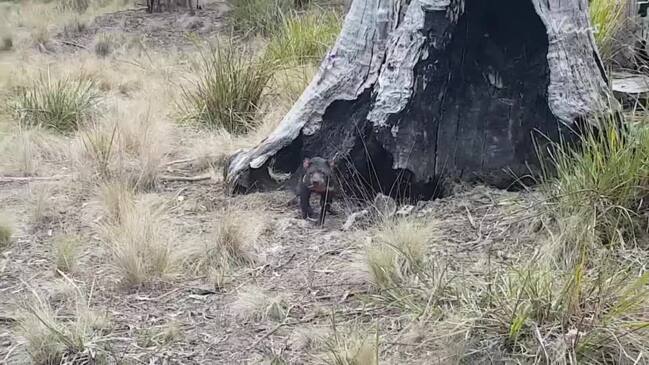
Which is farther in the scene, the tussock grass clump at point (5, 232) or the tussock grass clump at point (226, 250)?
the tussock grass clump at point (5, 232)

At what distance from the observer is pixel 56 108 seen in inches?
299

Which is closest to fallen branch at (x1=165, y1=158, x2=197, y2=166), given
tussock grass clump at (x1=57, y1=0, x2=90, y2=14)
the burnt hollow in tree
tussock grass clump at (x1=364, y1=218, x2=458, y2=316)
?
the burnt hollow in tree

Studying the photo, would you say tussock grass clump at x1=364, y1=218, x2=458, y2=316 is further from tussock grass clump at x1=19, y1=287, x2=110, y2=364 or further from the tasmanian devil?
tussock grass clump at x1=19, y1=287, x2=110, y2=364

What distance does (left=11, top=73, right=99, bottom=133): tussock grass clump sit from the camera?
7.52 meters

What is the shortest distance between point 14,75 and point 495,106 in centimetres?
706

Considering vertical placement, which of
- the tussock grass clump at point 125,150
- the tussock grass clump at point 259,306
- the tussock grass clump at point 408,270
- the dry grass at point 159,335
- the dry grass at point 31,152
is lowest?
the dry grass at point 31,152

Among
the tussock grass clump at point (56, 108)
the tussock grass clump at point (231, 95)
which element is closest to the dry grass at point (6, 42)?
the tussock grass clump at point (56, 108)

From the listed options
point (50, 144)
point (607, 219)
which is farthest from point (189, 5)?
point (607, 219)

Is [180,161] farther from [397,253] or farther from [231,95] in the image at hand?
[397,253]

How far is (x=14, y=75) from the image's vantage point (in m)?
10.4

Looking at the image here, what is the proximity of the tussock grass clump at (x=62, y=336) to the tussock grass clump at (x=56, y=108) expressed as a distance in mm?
4026

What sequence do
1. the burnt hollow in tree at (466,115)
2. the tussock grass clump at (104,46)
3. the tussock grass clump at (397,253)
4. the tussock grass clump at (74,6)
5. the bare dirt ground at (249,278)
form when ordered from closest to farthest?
the bare dirt ground at (249,278)
the tussock grass clump at (397,253)
the burnt hollow in tree at (466,115)
the tussock grass clump at (104,46)
the tussock grass clump at (74,6)

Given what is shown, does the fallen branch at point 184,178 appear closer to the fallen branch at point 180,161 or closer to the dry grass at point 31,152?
the fallen branch at point 180,161

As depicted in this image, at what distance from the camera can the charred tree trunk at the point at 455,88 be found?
496 cm
